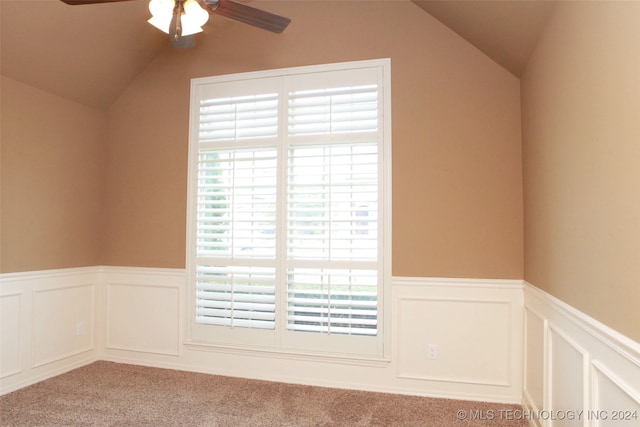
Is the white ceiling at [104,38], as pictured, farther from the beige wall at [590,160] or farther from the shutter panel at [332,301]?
the shutter panel at [332,301]

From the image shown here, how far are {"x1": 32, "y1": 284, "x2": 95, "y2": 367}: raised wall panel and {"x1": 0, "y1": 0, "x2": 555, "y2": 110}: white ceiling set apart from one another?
67.4 inches

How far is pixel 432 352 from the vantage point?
2873 millimetres

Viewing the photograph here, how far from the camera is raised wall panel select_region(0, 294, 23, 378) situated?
9.33 ft

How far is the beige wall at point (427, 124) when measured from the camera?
2.81m

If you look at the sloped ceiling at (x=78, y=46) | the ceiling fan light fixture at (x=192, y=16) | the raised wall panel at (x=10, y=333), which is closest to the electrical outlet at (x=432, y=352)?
the ceiling fan light fixture at (x=192, y=16)

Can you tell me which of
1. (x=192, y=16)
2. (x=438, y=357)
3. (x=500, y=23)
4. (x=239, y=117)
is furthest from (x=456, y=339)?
(x=192, y=16)

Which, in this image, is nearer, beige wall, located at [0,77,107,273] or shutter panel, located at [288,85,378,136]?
beige wall, located at [0,77,107,273]

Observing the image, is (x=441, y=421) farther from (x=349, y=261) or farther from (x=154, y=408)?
(x=154, y=408)

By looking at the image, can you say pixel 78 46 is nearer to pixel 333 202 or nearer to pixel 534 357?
pixel 333 202

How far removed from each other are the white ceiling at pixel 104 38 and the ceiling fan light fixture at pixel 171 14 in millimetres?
1330

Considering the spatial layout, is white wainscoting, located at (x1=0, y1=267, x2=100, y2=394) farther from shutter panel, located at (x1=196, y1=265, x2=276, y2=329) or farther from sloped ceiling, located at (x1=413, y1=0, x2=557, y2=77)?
sloped ceiling, located at (x1=413, y1=0, x2=557, y2=77)

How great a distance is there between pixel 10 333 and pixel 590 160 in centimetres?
384

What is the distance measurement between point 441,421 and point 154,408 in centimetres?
193

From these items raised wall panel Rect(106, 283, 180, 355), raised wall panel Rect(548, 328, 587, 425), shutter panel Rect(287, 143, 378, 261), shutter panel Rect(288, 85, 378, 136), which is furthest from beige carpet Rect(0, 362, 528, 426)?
shutter panel Rect(288, 85, 378, 136)
